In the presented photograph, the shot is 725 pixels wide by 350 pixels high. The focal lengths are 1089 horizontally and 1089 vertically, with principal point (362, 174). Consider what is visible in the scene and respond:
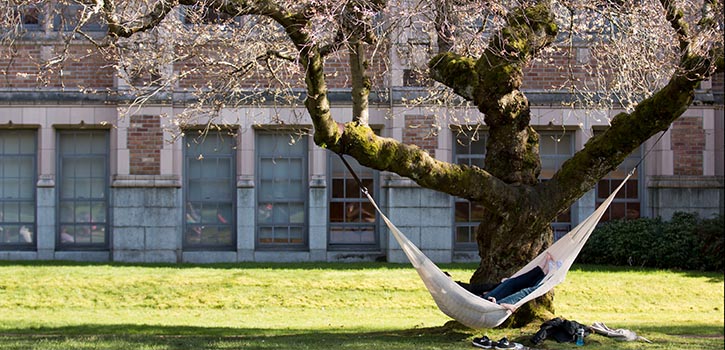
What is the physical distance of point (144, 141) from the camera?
19.4m

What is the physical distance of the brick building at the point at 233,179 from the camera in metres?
19.5

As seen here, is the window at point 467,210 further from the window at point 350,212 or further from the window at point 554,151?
the window at point 350,212

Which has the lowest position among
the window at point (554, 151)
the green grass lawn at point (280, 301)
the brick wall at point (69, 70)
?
the green grass lawn at point (280, 301)

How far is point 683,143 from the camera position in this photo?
795 inches

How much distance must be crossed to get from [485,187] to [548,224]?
1005 millimetres

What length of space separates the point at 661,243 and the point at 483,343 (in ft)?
29.5

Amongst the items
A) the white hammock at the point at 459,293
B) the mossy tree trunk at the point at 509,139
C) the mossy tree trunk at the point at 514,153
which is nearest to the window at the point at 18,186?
the mossy tree trunk at the point at 509,139

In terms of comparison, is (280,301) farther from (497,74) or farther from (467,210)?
(497,74)

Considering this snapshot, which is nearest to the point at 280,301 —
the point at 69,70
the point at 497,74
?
the point at 497,74

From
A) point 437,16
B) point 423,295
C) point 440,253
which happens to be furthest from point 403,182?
point 437,16

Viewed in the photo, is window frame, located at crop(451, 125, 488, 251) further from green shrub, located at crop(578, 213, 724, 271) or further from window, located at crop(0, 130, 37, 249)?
window, located at crop(0, 130, 37, 249)

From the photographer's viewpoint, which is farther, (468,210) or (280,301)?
(468,210)

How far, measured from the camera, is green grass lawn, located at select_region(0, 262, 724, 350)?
13.8 meters

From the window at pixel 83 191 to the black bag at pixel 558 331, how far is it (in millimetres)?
10976
